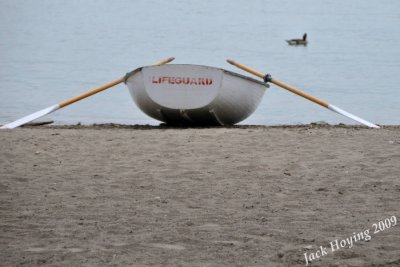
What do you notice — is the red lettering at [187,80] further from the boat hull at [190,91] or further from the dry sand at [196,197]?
the dry sand at [196,197]

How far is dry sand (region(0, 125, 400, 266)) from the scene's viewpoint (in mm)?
5871

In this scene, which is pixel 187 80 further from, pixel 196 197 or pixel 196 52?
pixel 196 52

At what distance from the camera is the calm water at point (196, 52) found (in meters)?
19.1

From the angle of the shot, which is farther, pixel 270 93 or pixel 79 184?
pixel 270 93

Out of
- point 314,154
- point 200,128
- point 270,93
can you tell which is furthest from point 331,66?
point 314,154

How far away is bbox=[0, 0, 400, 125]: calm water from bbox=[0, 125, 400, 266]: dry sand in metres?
6.10

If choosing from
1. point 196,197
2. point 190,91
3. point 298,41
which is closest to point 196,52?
point 298,41

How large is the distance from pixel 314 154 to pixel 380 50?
30.0m

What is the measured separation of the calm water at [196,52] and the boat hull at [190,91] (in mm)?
3945

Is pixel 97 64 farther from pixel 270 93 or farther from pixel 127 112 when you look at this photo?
pixel 127 112

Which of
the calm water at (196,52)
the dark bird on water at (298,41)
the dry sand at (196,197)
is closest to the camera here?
the dry sand at (196,197)

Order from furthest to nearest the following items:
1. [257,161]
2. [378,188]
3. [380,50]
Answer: [380,50], [257,161], [378,188]

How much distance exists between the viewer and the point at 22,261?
5.61 metres

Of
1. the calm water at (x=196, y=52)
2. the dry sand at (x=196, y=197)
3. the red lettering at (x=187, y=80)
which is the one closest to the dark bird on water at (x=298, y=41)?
the calm water at (x=196, y=52)
